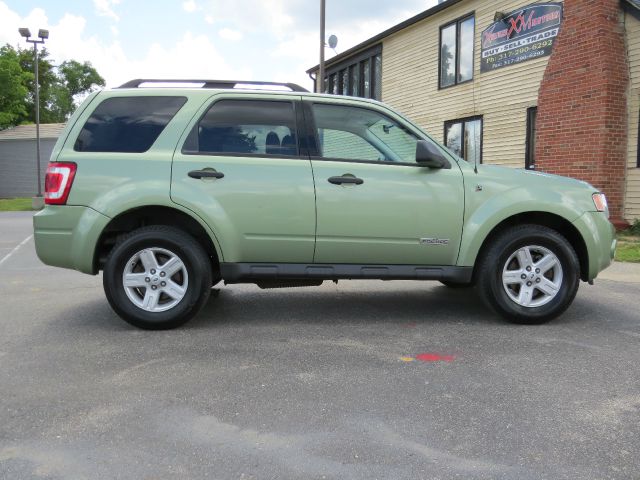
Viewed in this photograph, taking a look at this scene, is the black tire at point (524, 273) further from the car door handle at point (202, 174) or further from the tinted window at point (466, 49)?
the tinted window at point (466, 49)

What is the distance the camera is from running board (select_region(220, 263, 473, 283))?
4.84m

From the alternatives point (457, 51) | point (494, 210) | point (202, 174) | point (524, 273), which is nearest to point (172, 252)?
point (202, 174)

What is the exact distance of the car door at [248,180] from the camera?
4719mm

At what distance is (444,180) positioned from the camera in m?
4.92

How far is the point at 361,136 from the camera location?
17.0 feet

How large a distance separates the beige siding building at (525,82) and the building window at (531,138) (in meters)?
0.02

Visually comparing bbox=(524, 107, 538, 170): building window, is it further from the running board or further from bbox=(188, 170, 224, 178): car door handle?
bbox=(188, 170, 224, 178): car door handle

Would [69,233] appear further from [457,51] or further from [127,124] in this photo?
[457,51]

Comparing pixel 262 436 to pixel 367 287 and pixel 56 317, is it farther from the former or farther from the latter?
pixel 367 287

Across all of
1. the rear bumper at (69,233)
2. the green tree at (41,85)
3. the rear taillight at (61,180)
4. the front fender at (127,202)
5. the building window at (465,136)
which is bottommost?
the rear bumper at (69,233)

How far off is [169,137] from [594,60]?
9791 mm

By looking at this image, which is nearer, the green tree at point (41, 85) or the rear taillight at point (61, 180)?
the rear taillight at point (61, 180)

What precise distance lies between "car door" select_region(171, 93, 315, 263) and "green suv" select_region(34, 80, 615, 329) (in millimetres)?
11

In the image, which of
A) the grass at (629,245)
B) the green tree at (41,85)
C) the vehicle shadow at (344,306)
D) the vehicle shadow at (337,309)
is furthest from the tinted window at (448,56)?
the green tree at (41,85)
